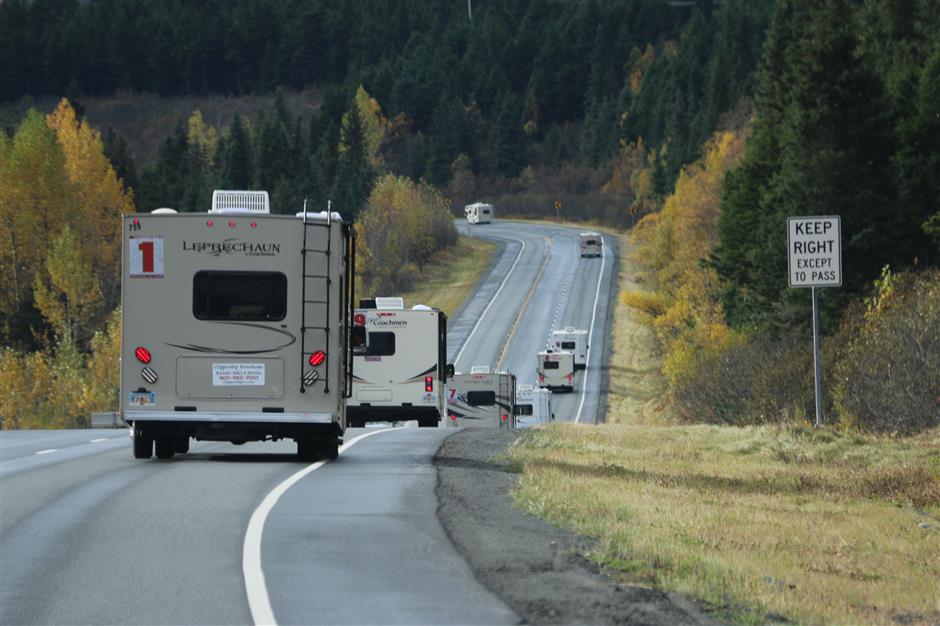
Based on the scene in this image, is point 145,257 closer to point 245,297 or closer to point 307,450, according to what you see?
point 245,297

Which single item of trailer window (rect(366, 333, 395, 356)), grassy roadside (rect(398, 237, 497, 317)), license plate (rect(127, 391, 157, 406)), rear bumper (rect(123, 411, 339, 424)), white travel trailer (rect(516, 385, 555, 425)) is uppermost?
grassy roadside (rect(398, 237, 497, 317))

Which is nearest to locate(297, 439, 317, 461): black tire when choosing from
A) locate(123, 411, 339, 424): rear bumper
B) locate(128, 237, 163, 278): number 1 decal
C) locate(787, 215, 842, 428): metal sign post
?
locate(123, 411, 339, 424): rear bumper

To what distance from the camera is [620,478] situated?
63.0 feet

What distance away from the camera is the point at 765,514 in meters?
15.8

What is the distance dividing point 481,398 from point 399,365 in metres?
14.9

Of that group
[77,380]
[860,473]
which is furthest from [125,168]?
[860,473]

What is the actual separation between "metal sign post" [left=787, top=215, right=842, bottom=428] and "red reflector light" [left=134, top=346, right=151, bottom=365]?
10947 mm

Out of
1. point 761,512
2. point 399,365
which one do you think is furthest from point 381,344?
point 761,512

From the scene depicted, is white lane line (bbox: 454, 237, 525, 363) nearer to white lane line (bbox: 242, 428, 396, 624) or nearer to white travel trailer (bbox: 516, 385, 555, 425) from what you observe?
white travel trailer (bbox: 516, 385, 555, 425)

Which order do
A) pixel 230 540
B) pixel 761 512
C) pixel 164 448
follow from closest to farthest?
1. pixel 230 540
2. pixel 761 512
3. pixel 164 448

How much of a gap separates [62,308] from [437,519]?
8912 cm

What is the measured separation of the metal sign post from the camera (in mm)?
26406

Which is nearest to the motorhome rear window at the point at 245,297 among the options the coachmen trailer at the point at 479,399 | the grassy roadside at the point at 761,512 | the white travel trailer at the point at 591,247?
the grassy roadside at the point at 761,512

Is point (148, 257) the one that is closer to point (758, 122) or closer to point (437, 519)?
point (437, 519)
